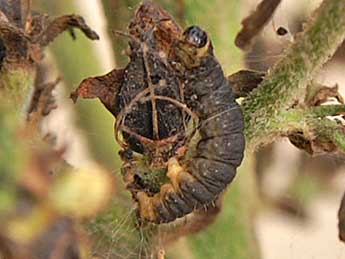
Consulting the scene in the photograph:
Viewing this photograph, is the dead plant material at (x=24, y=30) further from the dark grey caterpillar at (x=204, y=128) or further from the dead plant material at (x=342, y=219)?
the dead plant material at (x=342, y=219)

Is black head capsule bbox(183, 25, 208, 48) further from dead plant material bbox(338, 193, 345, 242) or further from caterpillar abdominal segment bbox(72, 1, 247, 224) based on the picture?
dead plant material bbox(338, 193, 345, 242)

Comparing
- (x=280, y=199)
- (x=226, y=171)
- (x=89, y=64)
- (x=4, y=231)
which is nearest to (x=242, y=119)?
(x=226, y=171)

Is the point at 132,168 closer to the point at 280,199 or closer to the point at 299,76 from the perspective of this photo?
the point at 299,76

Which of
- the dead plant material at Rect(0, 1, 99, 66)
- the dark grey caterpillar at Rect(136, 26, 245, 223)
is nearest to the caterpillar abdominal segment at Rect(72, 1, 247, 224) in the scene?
the dark grey caterpillar at Rect(136, 26, 245, 223)

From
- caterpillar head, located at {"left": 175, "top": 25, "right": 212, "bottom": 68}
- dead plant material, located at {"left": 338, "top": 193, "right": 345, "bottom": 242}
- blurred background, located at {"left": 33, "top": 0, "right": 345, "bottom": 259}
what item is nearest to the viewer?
caterpillar head, located at {"left": 175, "top": 25, "right": 212, "bottom": 68}

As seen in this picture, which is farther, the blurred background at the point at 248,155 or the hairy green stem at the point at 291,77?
the blurred background at the point at 248,155

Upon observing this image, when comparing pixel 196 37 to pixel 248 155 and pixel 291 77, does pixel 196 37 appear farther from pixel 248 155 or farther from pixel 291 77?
pixel 248 155

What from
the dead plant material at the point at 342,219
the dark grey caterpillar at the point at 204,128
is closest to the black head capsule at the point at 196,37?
the dark grey caterpillar at the point at 204,128
